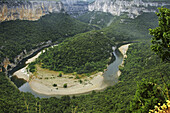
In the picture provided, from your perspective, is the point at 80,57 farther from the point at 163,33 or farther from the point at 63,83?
the point at 163,33

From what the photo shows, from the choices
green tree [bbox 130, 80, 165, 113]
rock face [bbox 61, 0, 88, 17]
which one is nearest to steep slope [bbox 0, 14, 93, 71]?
green tree [bbox 130, 80, 165, 113]

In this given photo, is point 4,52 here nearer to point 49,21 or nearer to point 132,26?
point 49,21

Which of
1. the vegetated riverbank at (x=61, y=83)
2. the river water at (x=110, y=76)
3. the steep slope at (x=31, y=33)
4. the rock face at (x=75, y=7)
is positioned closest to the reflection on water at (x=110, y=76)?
the river water at (x=110, y=76)

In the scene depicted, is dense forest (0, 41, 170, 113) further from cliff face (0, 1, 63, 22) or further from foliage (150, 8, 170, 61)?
cliff face (0, 1, 63, 22)

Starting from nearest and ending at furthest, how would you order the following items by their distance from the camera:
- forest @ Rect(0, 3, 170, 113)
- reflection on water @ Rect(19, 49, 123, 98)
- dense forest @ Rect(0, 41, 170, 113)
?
forest @ Rect(0, 3, 170, 113), dense forest @ Rect(0, 41, 170, 113), reflection on water @ Rect(19, 49, 123, 98)

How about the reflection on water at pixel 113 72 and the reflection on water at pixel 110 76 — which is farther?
the reflection on water at pixel 113 72

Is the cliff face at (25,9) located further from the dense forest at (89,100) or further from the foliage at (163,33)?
Answer: the foliage at (163,33)

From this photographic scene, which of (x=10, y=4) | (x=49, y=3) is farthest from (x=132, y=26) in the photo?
(x=10, y=4)

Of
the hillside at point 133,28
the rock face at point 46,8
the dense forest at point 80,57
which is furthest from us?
the hillside at point 133,28
